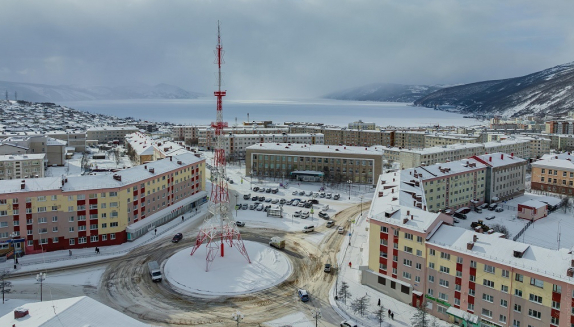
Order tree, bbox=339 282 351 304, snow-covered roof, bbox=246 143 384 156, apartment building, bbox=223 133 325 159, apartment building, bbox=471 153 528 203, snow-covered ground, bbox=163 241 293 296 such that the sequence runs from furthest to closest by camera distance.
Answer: apartment building, bbox=223 133 325 159
snow-covered roof, bbox=246 143 384 156
apartment building, bbox=471 153 528 203
snow-covered ground, bbox=163 241 293 296
tree, bbox=339 282 351 304

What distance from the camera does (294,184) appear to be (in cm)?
5569

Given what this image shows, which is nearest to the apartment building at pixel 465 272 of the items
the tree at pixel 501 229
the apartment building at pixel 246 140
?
the tree at pixel 501 229

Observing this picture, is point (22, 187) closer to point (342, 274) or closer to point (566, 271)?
point (342, 274)

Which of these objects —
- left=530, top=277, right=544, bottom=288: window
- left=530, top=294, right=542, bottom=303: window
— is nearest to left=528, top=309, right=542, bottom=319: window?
left=530, top=294, right=542, bottom=303: window

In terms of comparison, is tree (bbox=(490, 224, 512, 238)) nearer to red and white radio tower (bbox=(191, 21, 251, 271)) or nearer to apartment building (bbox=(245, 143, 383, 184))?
apartment building (bbox=(245, 143, 383, 184))

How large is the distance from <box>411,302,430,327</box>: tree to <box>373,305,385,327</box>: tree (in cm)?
151

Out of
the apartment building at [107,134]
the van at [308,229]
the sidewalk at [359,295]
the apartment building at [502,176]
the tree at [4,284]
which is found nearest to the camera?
the sidewalk at [359,295]

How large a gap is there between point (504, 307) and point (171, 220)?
28378 millimetres

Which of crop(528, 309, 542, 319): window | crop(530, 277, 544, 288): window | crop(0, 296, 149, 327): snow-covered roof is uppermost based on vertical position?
crop(530, 277, 544, 288): window

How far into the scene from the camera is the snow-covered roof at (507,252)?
18.7 meters

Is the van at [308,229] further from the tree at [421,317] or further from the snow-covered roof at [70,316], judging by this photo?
the snow-covered roof at [70,316]

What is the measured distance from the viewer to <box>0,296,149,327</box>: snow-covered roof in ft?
48.6

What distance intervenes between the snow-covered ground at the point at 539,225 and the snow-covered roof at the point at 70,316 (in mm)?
31618

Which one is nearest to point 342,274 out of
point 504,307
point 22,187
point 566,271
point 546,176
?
point 504,307
